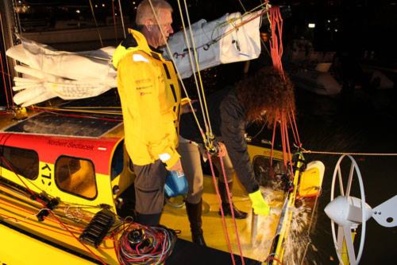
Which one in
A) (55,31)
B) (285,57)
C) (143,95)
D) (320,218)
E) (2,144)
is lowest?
(320,218)

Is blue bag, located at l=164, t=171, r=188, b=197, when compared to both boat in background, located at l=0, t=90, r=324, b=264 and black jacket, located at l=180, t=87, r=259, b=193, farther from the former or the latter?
black jacket, located at l=180, t=87, r=259, b=193

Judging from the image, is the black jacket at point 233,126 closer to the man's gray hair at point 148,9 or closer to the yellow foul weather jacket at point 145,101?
the yellow foul weather jacket at point 145,101

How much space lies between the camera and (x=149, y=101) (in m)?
2.31

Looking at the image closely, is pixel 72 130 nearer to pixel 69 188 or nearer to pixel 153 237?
pixel 69 188

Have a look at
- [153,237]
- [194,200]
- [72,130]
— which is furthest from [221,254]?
[72,130]

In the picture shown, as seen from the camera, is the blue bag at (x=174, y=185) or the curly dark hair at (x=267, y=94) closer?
the curly dark hair at (x=267, y=94)

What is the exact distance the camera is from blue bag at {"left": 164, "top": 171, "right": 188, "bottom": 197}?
3.51m

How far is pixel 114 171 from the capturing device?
11.4ft

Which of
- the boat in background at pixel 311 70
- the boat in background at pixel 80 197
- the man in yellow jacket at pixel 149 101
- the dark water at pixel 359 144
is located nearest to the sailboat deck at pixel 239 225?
the boat in background at pixel 80 197

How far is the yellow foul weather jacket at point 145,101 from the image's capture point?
230cm

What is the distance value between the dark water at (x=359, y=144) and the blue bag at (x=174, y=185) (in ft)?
4.42

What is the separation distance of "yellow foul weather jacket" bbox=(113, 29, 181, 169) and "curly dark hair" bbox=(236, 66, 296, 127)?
562mm

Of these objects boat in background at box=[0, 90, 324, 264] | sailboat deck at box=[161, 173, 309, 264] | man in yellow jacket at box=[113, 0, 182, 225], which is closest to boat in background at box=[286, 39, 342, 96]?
sailboat deck at box=[161, 173, 309, 264]

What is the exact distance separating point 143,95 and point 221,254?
1.17 meters
